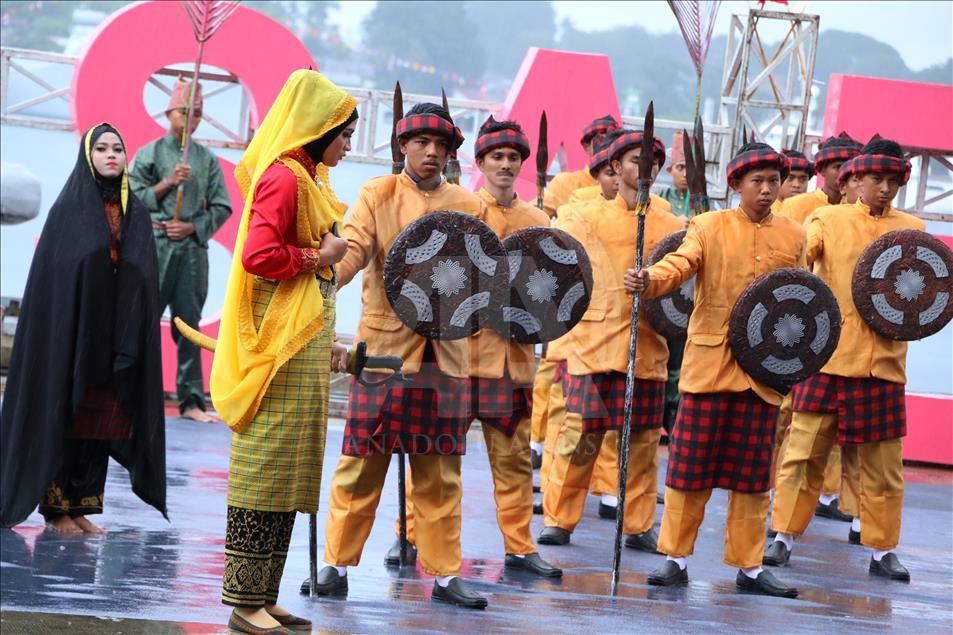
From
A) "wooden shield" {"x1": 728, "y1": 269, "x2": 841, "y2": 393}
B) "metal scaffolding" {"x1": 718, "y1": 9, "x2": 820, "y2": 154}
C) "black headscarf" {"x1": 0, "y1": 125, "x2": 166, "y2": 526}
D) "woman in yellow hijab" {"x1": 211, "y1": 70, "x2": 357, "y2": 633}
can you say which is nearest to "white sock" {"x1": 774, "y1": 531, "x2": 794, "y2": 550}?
"wooden shield" {"x1": 728, "y1": 269, "x2": 841, "y2": 393}

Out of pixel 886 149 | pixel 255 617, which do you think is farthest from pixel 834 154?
pixel 255 617

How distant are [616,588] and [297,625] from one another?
1.52 meters

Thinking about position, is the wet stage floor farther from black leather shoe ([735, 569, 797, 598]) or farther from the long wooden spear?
the long wooden spear

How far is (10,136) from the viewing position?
2712 cm

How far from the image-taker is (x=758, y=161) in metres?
5.66

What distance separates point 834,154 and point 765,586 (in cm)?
318

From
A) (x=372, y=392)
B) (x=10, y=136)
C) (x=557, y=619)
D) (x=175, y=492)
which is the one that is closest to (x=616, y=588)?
(x=557, y=619)

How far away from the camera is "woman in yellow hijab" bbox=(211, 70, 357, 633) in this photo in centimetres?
432

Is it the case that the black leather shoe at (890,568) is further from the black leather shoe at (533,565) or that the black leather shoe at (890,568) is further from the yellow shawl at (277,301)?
the yellow shawl at (277,301)

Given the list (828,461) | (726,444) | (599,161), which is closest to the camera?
(726,444)

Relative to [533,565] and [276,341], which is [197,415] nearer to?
[533,565]

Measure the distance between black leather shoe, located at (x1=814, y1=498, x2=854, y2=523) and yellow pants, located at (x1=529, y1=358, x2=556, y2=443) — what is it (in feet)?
5.21

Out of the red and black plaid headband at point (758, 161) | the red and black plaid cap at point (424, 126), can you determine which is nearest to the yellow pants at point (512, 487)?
the red and black plaid cap at point (424, 126)

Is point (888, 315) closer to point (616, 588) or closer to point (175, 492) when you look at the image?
point (616, 588)
